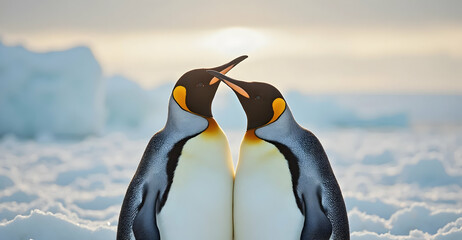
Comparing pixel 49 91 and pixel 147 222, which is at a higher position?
pixel 49 91

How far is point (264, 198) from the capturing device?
2.36 metres

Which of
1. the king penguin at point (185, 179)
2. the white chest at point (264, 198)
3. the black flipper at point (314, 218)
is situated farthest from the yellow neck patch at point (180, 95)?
the black flipper at point (314, 218)

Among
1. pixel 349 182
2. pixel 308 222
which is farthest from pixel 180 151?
pixel 349 182

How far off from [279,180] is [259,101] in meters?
0.35

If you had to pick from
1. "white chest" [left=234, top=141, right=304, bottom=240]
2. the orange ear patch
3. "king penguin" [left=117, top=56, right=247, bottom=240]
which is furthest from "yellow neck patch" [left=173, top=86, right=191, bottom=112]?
"white chest" [left=234, top=141, right=304, bottom=240]

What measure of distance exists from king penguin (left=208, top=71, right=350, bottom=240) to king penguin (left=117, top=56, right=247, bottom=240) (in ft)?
0.28

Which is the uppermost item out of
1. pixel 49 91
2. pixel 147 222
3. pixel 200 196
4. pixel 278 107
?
pixel 49 91

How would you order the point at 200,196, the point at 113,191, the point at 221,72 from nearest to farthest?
the point at 200,196, the point at 221,72, the point at 113,191

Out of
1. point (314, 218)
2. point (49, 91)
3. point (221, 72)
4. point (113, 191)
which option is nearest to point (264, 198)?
point (314, 218)

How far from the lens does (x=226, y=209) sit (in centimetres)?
243

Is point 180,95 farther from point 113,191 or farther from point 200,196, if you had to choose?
point 113,191

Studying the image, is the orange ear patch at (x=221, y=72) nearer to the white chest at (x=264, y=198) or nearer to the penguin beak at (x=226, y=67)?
the penguin beak at (x=226, y=67)

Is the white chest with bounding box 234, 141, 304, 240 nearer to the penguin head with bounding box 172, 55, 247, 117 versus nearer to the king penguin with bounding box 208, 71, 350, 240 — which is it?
the king penguin with bounding box 208, 71, 350, 240

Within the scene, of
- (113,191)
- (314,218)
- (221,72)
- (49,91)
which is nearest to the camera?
(314,218)
